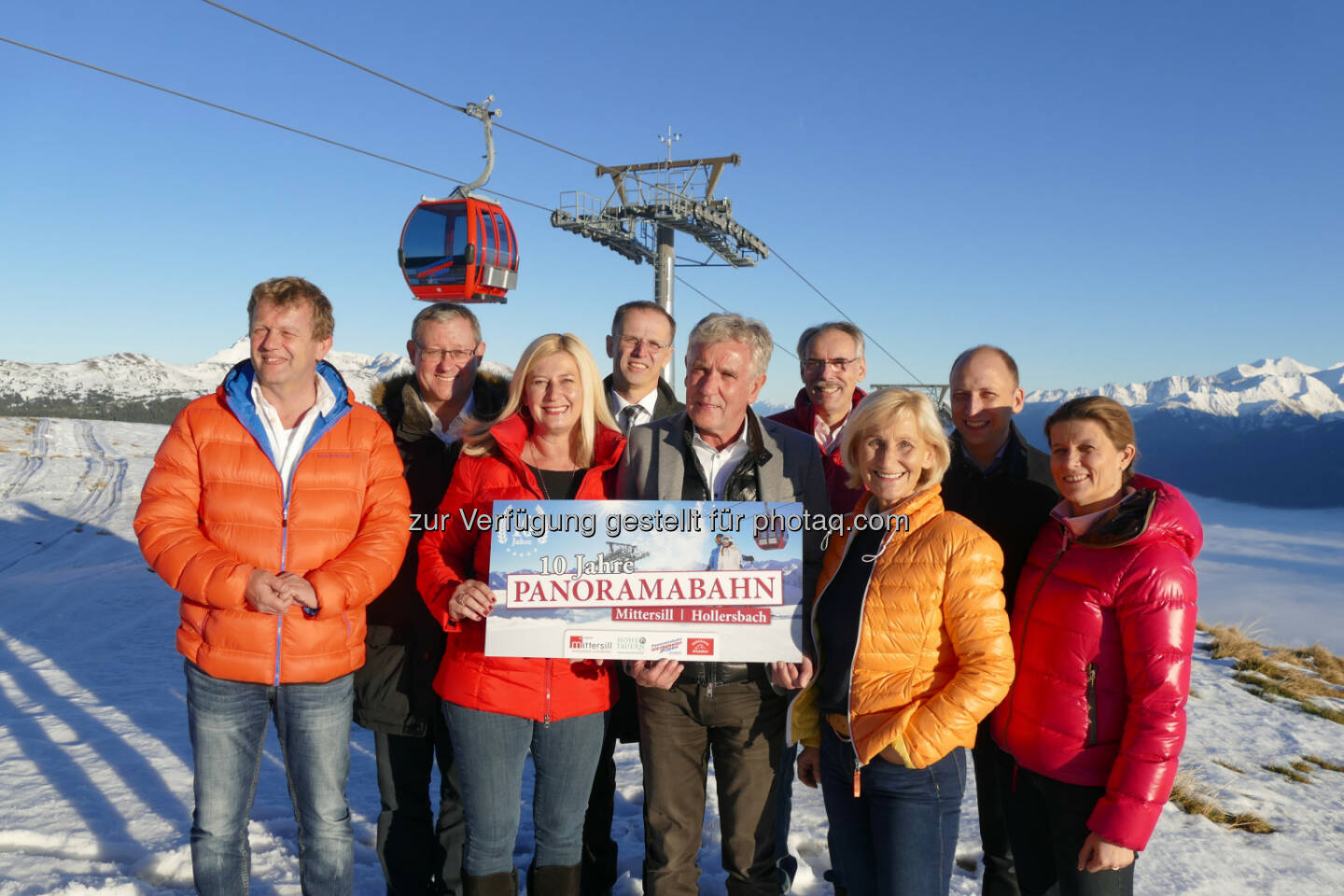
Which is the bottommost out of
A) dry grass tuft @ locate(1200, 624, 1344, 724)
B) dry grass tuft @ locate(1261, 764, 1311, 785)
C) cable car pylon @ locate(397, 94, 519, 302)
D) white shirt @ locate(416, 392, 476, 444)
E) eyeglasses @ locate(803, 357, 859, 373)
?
dry grass tuft @ locate(1200, 624, 1344, 724)

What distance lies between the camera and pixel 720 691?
2.77 meters

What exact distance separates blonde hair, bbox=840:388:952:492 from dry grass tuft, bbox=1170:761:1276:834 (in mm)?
3914

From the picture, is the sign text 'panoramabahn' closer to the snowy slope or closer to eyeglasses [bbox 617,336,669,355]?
eyeglasses [bbox 617,336,669,355]

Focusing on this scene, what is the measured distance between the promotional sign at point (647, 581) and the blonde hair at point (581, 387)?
36cm

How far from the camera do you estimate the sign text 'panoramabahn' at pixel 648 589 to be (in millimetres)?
2650

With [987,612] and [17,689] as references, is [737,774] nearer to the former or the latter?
[987,612]

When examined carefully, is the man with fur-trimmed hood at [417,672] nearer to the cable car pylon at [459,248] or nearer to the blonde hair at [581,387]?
the blonde hair at [581,387]

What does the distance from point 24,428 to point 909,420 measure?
35150 mm

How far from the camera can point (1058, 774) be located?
2.42 m

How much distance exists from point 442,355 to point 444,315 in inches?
7.7

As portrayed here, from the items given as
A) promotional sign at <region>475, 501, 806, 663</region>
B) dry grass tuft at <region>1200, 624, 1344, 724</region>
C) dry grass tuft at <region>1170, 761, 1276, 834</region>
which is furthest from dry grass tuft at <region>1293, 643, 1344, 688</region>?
promotional sign at <region>475, 501, 806, 663</region>

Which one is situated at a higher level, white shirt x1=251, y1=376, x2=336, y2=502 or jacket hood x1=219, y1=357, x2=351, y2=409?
jacket hood x1=219, y1=357, x2=351, y2=409

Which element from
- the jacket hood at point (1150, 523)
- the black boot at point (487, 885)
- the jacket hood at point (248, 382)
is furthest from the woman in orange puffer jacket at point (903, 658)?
the jacket hood at point (248, 382)

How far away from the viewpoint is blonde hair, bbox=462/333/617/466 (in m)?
2.94
